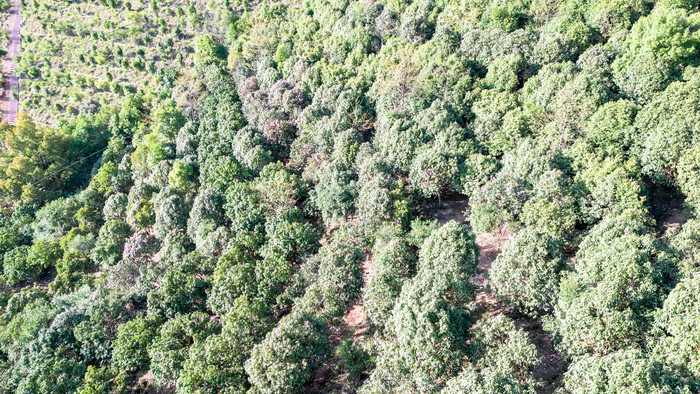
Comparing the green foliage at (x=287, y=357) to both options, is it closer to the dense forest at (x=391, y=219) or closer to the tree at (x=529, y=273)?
the dense forest at (x=391, y=219)

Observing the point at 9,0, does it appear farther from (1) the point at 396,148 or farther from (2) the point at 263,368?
(2) the point at 263,368

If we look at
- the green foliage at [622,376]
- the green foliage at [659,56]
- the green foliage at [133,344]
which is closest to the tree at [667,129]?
the green foliage at [659,56]

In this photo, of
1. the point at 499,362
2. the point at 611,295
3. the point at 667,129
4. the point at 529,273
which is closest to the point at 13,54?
the point at 529,273

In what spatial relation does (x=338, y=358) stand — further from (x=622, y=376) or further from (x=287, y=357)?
(x=622, y=376)

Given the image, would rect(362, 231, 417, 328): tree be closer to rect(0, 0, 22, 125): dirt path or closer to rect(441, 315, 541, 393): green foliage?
rect(441, 315, 541, 393): green foliage

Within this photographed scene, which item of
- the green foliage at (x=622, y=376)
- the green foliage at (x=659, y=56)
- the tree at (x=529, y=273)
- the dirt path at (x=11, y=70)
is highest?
the dirt path at (x=11, y=70)

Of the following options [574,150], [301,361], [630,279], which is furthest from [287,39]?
[630,279]

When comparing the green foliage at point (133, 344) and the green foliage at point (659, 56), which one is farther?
the green foliage at point (659, 56)
